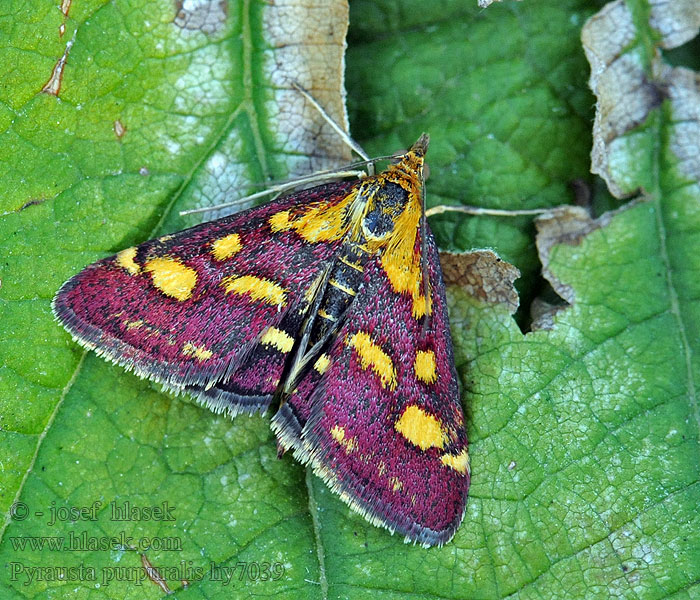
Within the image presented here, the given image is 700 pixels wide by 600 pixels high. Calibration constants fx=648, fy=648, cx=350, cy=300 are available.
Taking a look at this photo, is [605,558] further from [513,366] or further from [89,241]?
[89,241]

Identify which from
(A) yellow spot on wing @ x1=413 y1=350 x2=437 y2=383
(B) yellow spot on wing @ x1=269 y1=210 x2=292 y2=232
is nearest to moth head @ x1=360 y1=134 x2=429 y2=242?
(B) yellow spot on wing @ x1=269 y1=210 x2=292 y2=232

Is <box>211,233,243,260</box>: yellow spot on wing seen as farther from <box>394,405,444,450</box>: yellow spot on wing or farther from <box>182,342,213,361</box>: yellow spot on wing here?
<box>394,405,444,450</box>: yellow spot on wing

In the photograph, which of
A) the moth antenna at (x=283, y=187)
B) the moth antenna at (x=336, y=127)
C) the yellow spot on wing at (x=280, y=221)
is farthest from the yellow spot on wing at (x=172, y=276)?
the moth antenna at (x=336, y=127)

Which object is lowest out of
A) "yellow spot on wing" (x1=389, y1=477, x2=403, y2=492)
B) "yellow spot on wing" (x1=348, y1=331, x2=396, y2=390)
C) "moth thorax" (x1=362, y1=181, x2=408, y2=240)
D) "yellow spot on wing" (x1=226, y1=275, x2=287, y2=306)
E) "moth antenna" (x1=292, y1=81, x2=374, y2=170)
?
"yellow spot on wing" (x1=389, y1=477, x2=403, y2=492)

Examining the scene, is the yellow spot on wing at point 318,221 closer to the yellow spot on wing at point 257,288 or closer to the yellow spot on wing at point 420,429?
the yellow spot on wing at point 257,288

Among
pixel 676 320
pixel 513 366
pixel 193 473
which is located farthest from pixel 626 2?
pixel 193 473

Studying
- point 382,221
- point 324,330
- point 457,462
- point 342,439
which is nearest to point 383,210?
point 382,221
